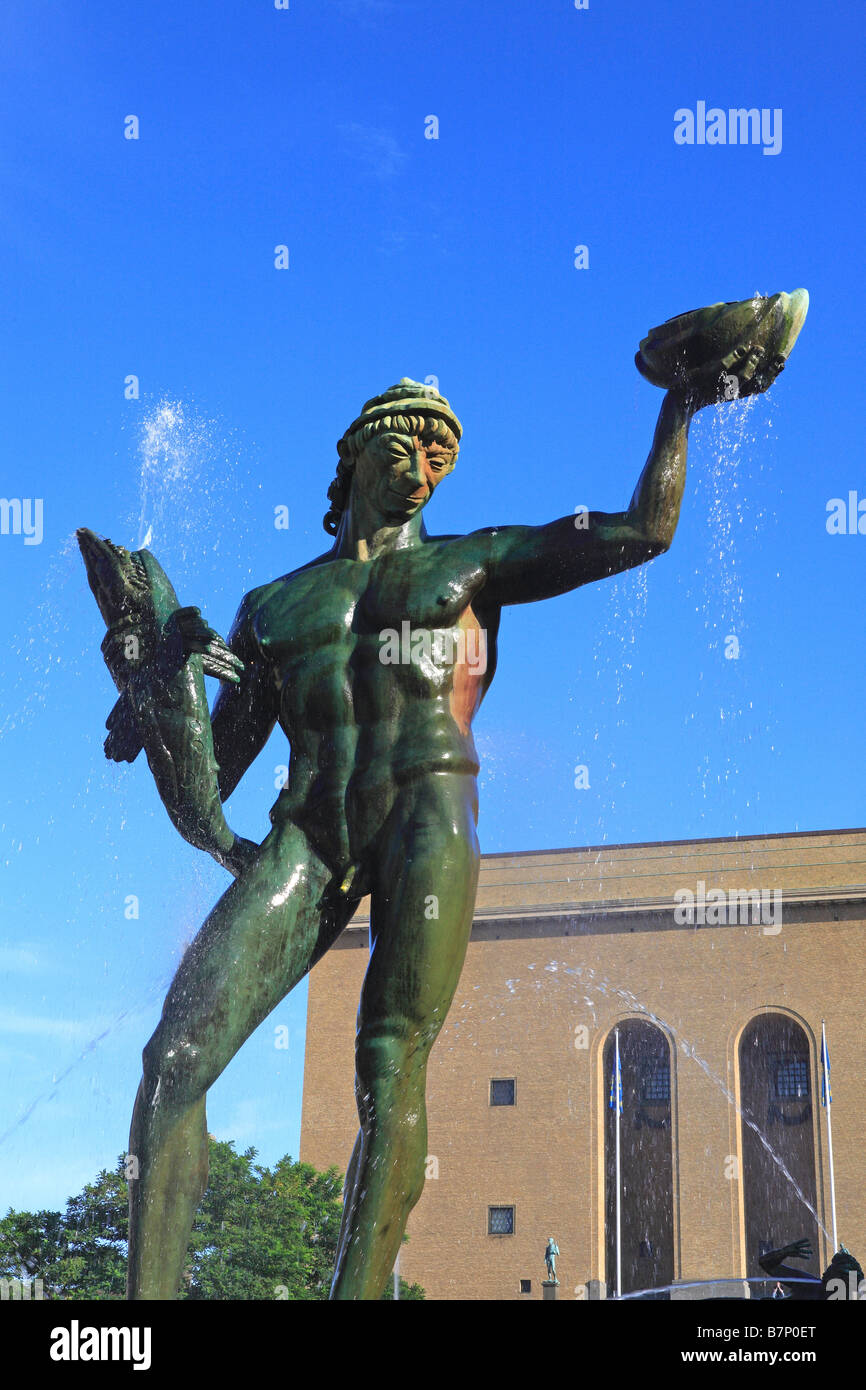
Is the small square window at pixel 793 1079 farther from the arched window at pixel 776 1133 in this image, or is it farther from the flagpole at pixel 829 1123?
the flagpole at pixel 829 1123

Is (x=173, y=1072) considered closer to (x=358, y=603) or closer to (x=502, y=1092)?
(x=358, y=603)

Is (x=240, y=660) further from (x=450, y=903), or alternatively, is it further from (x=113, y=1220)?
(x=113, y=1220)

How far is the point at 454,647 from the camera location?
3.80 metres

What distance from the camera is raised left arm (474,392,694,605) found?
3742 millimetres

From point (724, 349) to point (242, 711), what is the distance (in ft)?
4.86

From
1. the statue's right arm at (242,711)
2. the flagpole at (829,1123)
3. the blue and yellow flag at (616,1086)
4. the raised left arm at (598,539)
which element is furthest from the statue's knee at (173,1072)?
the flagpole at (829,1123)

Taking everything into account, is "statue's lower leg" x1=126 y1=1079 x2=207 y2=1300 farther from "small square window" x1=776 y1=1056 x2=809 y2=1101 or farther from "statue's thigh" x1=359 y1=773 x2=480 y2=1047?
"small square window" x1=776 y1=1056 x2=809 y2=1101

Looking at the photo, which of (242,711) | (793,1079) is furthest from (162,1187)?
(793,1079)

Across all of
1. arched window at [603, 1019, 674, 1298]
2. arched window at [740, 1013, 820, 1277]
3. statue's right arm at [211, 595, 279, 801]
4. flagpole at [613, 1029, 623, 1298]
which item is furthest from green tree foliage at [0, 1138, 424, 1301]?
statue's right arm at [211, 595, 279, 801]

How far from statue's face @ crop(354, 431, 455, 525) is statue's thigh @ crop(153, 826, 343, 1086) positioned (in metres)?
0.90

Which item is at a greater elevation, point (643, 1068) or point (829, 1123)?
point (643, 1068)

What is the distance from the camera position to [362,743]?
3.77 meters

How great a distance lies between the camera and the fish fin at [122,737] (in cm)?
391
